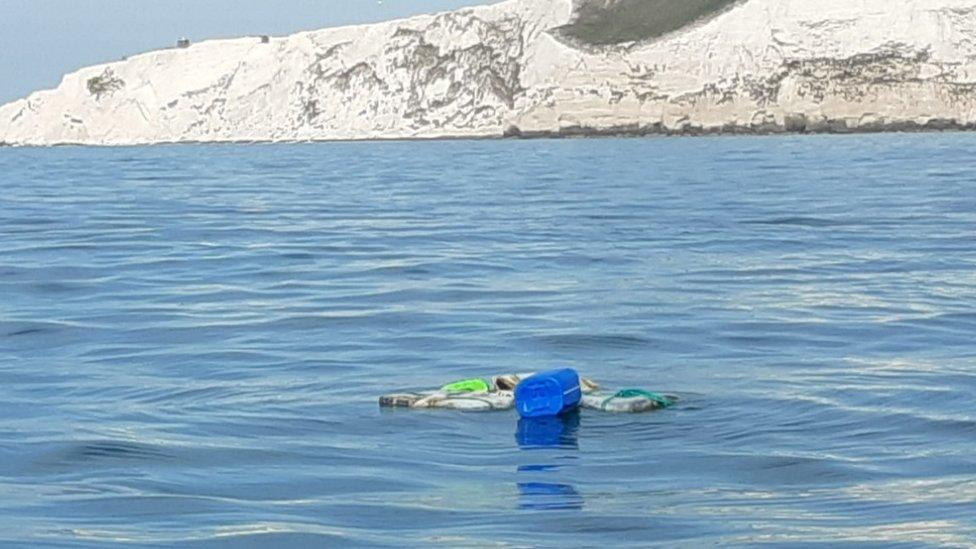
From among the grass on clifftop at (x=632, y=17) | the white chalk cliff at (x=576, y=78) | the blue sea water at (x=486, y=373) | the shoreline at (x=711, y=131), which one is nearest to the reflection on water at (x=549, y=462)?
the blue sea water at (x=486, y=373)

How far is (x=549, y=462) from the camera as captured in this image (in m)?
9.00

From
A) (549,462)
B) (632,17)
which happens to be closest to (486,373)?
(549,462)

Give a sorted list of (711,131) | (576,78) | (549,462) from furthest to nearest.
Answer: (576,78)
(711,131)
(549,462)

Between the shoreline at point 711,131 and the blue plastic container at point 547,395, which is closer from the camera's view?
the blue plastic container at point 547,395

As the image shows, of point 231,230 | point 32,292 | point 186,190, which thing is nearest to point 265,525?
point 32,292

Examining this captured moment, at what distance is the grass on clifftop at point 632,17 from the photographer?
10900 centimetres

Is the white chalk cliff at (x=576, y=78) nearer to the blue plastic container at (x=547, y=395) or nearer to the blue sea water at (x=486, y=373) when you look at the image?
the blue sea water at (x=486, y=373)

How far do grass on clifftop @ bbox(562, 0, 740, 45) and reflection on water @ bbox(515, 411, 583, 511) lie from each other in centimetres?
9734

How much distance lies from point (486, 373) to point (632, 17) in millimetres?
107545

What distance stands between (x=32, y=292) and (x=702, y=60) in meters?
86.8

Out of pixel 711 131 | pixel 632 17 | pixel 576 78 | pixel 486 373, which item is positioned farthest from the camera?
pixel 632 17

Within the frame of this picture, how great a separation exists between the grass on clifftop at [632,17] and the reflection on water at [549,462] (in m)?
97.3

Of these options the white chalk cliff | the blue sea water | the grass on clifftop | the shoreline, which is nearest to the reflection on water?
the blue sea water

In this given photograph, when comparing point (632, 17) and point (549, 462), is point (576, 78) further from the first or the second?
point (549, 462)
